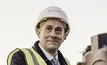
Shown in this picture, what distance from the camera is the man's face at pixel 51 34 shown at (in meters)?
3.90

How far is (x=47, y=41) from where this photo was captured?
13.1ft

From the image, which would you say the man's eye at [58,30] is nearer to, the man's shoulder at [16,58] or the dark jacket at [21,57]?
the dark jacket at [21,57]

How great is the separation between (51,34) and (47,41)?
16cm

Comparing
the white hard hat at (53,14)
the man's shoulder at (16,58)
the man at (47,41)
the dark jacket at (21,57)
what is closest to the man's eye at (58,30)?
the man at (47,41)

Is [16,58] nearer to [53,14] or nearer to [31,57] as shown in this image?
[31,57]

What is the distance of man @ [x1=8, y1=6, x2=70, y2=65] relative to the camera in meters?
3.75

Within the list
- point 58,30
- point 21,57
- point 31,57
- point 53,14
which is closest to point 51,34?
point 58,30

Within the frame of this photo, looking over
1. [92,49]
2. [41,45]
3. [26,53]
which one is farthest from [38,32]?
[92,49]

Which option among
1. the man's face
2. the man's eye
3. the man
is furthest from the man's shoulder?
the man's eye

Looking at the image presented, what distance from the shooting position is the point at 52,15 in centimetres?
400

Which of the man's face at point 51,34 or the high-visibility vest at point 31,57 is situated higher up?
the man's face at point 51,34

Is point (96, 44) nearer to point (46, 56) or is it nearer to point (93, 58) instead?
point (93, 58)

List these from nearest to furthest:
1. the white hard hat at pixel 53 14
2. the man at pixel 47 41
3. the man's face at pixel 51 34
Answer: the man at pixel 47 41 → the man's face at pixel 51 34 → the white hard hat at pixel 53 14

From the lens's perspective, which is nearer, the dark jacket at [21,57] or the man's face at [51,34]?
the dark jacket at [21,57]
